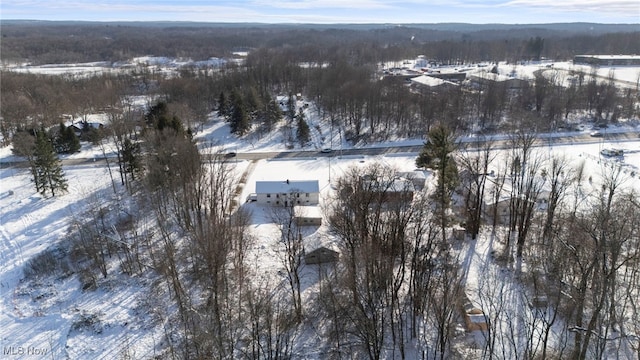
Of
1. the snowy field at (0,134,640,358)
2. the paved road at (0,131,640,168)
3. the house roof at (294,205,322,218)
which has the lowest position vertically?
the snowy field at (0,134,640,358)

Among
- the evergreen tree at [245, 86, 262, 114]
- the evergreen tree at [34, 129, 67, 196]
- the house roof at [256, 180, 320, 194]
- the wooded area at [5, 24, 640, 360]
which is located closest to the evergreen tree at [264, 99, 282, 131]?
the wooded area at [5, 24, 640, 360]

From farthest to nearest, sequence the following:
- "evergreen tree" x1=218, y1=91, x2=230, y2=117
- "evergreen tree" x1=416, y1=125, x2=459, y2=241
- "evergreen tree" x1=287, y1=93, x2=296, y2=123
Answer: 1. "evergreen tree" x1=287, y1=93, x2=296, y2=123
2. "evergreen tree" x1=218, y1=91, x2=230, y2=117
3. "evergreen tree" x1=416, y1=125, x2=459, y2=241

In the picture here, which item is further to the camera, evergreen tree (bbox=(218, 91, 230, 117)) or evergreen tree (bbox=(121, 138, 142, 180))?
evergreen tree (bbox=(218, 91, 230, 117))

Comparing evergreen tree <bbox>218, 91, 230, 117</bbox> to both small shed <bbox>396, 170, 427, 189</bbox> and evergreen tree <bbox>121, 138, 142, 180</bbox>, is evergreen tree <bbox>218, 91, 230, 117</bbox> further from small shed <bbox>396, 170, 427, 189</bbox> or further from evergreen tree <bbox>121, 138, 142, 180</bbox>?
small shed <bbox>396, 170, 427, 189</bbox>

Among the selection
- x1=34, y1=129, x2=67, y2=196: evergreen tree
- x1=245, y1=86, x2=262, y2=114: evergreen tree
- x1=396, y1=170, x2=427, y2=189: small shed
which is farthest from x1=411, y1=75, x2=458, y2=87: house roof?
x1=34, y1=129, x2=67, y2=196: evergreen tree

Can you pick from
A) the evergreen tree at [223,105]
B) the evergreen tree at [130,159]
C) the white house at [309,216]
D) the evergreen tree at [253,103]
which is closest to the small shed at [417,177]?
the white house at [309,216]

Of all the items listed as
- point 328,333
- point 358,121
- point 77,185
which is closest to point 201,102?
point 358,121

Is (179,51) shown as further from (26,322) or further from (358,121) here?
(26,322)

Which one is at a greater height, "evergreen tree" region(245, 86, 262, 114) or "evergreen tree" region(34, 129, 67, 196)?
"evergreen tree" region(245, 86, 262, 114)

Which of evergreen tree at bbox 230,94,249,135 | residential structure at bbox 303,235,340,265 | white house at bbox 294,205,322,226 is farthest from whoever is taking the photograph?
evergreen tree at bbox 230,94,249,135
